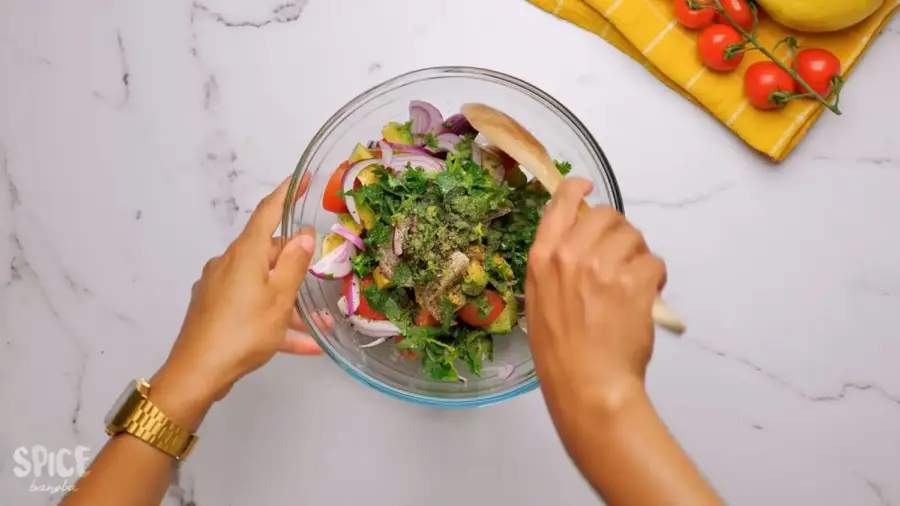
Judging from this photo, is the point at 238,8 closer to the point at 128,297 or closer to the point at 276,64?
the point at 276,64

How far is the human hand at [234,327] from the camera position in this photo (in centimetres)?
86

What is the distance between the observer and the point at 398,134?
3.01ft

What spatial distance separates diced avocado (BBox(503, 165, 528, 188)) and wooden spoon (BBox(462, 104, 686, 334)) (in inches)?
2.0

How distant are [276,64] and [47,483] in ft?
2.37

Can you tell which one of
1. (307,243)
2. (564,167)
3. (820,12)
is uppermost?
(820,12)

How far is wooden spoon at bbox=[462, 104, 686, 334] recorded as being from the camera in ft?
2.67

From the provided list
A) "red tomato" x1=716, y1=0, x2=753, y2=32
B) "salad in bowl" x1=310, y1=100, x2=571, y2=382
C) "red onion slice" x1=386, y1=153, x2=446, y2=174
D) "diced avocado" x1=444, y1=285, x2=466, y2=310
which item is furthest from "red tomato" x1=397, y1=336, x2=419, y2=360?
"red tomato" x1=716, y1=0, x2=753, y2=32

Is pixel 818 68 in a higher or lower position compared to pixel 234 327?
higher

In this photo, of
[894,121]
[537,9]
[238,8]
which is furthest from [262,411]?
[894,121]

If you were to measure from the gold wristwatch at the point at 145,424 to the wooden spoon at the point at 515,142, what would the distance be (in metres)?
0.50

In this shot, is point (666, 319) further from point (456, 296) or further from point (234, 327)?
point (234, 327)

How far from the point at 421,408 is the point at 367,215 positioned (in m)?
0.33

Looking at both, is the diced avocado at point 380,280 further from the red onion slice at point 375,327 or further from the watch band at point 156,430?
the watch band at point 156,430

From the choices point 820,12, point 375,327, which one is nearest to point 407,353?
point 375,327
